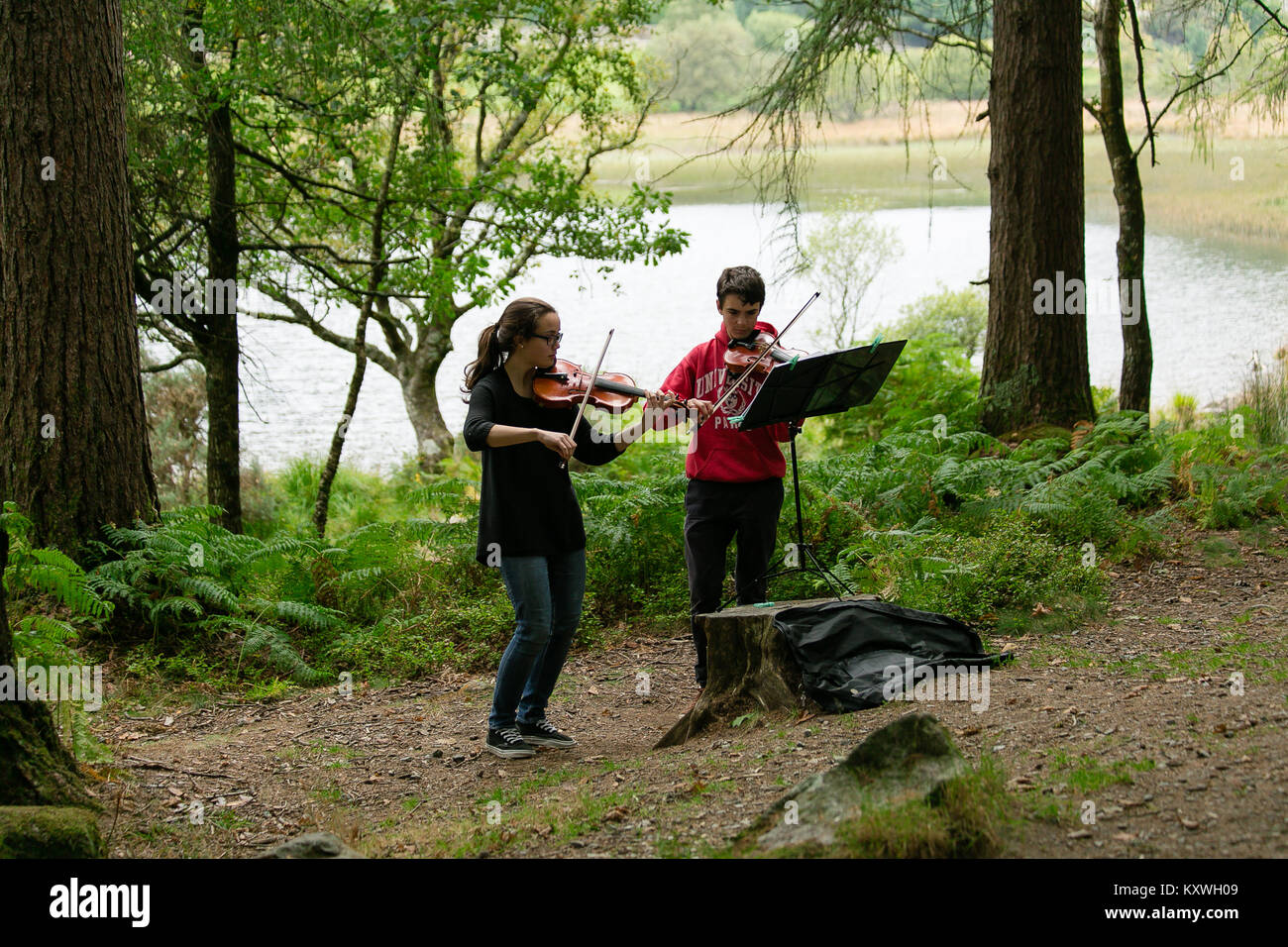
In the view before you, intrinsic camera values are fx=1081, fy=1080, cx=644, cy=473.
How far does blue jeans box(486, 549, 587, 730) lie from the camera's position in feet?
14.6

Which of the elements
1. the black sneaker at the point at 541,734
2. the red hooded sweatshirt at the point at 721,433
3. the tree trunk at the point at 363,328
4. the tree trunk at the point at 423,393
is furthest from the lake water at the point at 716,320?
the black sneaker at the point at 541,734

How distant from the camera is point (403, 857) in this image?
11.5ft

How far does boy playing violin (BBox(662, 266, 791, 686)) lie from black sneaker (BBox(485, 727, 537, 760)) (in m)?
0.89

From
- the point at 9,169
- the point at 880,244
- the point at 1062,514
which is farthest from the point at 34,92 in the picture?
the point at 880,244

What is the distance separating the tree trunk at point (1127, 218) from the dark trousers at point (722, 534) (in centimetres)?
539

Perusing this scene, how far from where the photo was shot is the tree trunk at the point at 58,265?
590cm

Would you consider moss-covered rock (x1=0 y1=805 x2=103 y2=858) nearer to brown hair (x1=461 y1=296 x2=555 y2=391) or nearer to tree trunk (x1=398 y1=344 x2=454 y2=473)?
brown hair (x1=461 y1=296 x2=555 y2=391)

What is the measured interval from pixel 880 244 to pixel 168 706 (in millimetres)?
15982

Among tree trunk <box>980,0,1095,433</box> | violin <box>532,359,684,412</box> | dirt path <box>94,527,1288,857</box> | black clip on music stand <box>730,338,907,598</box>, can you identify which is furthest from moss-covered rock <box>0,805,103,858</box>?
tree trunk <box>980,0,1095,433</box>

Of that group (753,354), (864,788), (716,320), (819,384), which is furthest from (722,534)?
(716,320)

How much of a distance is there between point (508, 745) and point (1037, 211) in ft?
19.3

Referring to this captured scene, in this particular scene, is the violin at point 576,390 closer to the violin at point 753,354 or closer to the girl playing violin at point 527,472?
the girl playing violin at point 527,472
